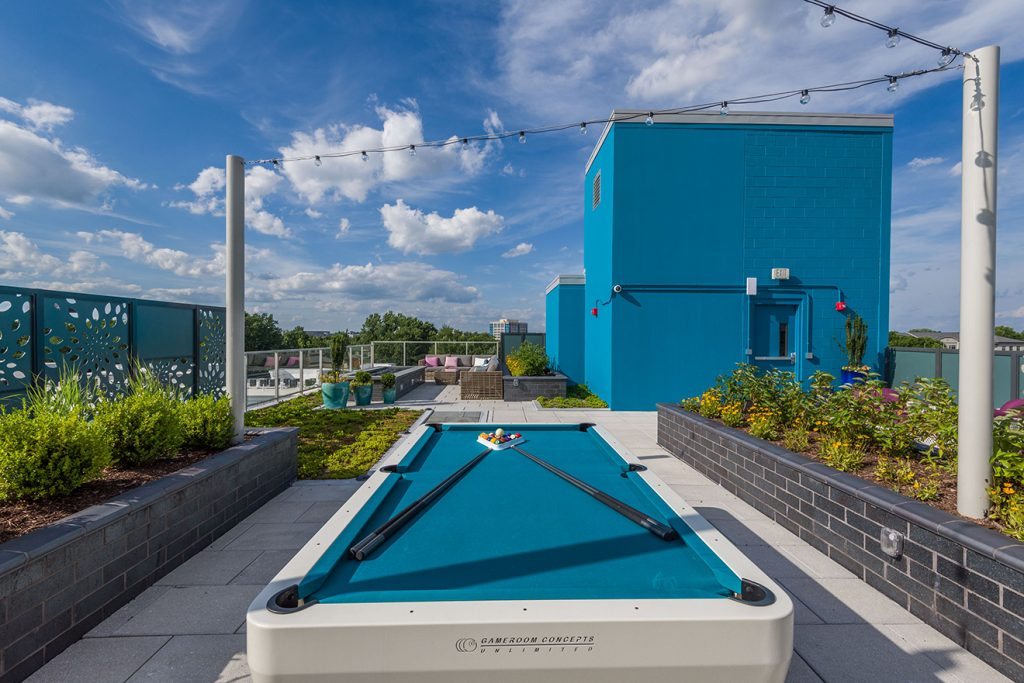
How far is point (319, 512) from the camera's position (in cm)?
380

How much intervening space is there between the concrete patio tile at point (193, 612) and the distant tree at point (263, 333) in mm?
44541

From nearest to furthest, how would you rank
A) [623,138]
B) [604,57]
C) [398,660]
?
[398,660] < [604,57] < [623,138]

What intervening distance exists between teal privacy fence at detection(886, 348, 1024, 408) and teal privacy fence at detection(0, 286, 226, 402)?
965 cm

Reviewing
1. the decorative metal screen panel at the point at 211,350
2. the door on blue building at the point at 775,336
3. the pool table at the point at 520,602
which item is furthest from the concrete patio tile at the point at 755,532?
the decorative metal screen panel at the point at 211,350

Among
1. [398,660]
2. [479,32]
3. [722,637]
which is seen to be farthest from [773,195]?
[398,660]

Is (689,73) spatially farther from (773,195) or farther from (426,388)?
(426,388)

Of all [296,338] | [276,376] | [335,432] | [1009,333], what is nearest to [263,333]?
[296,338]

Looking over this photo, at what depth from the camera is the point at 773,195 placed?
29.3 ft

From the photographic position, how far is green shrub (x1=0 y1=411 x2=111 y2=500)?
2.36 meters

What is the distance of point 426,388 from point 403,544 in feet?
38.0

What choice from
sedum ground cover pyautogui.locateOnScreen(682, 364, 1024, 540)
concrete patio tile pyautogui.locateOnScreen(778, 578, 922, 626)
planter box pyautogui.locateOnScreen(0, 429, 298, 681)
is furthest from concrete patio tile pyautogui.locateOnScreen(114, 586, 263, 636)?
sedum ground cover pyautogui.locateOnScreen(682, 364, 1024, 540)

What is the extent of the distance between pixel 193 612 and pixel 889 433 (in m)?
4.82

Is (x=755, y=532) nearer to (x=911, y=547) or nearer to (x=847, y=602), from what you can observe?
(x=847, y=602)

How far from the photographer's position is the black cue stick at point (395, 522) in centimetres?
185
